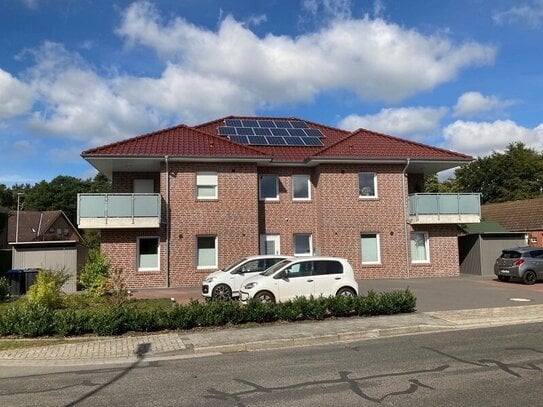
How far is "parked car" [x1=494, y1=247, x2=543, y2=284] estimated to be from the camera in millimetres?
22172

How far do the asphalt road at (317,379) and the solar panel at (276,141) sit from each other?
1830cm

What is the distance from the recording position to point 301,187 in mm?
26750

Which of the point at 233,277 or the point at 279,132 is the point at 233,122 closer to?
the point at 279,132

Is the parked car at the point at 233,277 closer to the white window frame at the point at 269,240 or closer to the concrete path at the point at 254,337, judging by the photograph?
the concrete path at the point at 254,337

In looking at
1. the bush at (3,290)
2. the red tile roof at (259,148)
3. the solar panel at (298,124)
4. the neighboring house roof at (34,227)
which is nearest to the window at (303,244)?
the red tile roof at (259,148)

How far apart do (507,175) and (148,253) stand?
1945 inches

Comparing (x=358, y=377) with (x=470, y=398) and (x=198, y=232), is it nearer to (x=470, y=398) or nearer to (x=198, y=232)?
(x=470, y=398)

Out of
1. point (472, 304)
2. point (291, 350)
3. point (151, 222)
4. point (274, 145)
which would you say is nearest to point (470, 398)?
point (291, 350)

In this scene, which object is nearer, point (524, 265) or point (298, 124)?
point (524, 265)

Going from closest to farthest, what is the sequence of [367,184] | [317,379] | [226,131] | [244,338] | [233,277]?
[317,379] < [244,338] < [233,277] < [367,184] < [226,131]

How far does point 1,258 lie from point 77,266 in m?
13.4

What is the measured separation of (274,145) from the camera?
27.4 meters

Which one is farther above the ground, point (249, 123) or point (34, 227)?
point (249, 123)

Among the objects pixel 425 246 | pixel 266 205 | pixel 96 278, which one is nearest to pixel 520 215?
pixel 425 246
